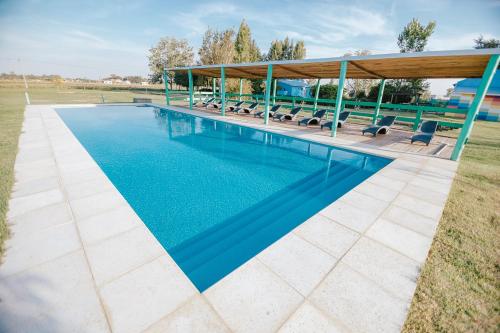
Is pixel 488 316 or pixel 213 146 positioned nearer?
pixel 488 316

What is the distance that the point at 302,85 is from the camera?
35.0 metres

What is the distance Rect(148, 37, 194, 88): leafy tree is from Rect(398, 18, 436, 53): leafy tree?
127 feet

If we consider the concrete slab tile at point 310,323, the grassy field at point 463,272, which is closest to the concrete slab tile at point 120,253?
the concrete slab tile at point 310,323

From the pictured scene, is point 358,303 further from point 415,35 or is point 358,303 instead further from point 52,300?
point 415,35

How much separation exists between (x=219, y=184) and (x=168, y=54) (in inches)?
1928

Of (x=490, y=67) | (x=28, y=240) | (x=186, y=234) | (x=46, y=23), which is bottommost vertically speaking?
(x=186, y=234)

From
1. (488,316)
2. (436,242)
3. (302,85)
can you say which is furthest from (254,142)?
(302,85)

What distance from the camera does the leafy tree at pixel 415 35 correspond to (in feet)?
84.3

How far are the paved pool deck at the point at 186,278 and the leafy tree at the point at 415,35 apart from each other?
107 ft

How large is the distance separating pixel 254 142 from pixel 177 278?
7696mm

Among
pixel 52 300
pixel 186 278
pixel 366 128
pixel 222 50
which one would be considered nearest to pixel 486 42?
pixel 222 50

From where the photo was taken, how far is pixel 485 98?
2200 centimetres

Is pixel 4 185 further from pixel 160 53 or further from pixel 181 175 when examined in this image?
pixel 160 53

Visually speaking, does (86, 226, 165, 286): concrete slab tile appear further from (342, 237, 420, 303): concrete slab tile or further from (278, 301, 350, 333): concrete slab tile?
(342, 237, 420, 303): concrete slab tile
